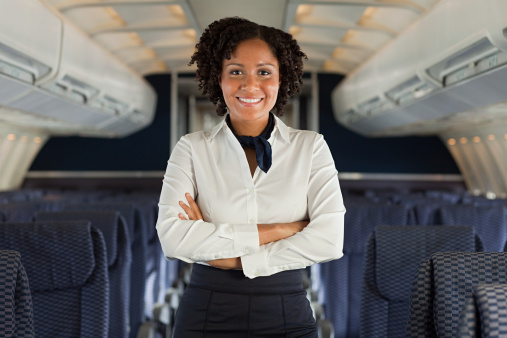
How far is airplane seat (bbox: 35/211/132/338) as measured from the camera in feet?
11.0

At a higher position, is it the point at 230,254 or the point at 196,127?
the point at 196,127

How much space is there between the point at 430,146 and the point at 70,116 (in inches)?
398

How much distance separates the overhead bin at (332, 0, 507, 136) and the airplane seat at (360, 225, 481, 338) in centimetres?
214

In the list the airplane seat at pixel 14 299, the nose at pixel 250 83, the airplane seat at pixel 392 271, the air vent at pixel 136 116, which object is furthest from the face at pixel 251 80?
the air vent at pixel 136 116

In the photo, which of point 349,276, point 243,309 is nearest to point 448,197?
point 349,276

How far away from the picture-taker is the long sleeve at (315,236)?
6.27 feet

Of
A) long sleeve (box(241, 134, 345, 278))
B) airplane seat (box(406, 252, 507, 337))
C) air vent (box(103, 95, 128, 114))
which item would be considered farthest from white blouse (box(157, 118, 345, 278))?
air vent (box(103, 95, 128, 114))

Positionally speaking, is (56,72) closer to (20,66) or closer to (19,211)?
(20,66)

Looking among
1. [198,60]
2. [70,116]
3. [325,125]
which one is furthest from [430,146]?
[198,60]

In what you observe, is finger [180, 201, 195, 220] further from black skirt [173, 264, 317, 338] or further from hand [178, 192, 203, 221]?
black skirt [173, 264, 317, 338]

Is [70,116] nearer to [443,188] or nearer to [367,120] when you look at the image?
[367,120]

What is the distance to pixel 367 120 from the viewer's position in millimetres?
12250

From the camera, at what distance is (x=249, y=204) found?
1.99m

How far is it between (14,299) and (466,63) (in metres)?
5.01
